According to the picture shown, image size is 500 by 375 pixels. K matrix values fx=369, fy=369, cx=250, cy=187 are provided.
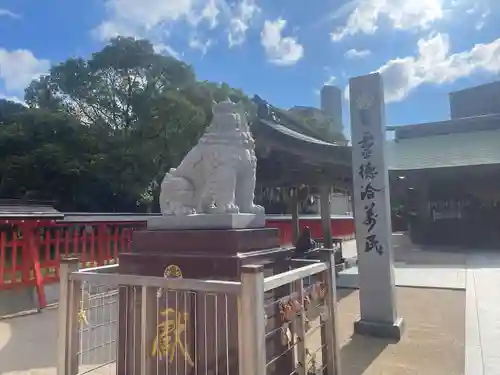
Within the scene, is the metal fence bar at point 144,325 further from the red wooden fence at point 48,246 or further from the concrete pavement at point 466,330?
the red wooden fence at point 48,246

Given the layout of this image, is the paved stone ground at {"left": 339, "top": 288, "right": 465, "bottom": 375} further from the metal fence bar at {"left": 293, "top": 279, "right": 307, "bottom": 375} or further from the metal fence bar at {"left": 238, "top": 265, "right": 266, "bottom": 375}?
the metal fence bar at {"left": 238, "top": 265, "right": 266, "bottom": 375}

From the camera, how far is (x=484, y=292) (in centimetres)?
648

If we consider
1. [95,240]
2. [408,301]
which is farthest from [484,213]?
[95,240]

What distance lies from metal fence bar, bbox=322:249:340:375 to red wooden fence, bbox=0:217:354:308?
17.1ft

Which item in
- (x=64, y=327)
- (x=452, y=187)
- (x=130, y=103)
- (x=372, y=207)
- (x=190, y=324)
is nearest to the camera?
(x=64, y=327)

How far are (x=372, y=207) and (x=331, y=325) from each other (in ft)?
7.65

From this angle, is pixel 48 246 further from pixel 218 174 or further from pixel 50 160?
pixel 50 160

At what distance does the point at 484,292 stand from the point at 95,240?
781 centimetres

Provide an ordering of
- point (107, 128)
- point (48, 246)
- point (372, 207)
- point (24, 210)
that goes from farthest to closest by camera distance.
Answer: point (107, 128)
point (48, 246)
point (24, 210)
point (372, 207)

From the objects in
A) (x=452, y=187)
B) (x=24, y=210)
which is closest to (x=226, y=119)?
(x=24, y=210)

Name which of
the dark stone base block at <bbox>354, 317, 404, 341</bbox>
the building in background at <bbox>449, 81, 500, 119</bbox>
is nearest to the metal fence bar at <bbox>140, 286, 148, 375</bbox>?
the dark stone base block at <bbox>354, 317, 404, 341</bbox>

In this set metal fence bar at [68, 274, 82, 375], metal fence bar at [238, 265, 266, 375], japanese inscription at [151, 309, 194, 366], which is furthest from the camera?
japanese inscription at [151, 309, 194, 366]

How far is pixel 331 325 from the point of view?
2691 mm

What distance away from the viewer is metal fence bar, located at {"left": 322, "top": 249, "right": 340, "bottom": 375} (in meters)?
2.67
